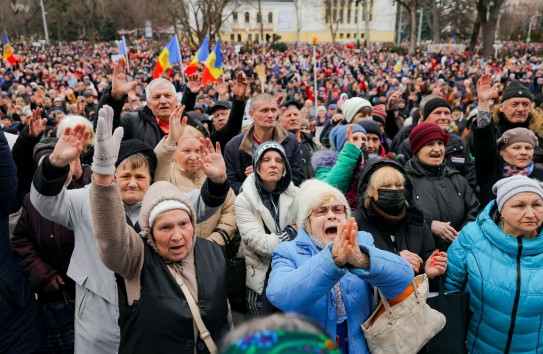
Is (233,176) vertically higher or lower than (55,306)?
higher

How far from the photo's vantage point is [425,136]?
3455 millimetres

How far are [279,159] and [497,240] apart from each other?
4.53ft

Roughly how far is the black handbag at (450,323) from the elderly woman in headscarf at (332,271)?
1.84 feet

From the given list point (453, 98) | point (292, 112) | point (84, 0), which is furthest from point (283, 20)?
point (292, 112)

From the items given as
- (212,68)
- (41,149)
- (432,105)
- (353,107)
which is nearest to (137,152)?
(41,149)

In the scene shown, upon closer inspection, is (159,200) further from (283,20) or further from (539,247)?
(283,20)

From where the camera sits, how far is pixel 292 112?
5.41 metres

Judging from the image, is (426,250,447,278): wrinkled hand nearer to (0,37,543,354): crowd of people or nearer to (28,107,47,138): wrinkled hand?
(0,37,543,354): crowd of people

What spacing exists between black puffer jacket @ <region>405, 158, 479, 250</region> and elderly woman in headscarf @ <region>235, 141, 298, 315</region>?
3.08 ft

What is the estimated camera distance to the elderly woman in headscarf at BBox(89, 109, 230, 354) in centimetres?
192

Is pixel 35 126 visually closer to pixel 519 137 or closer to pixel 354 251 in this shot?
pixel 354 251

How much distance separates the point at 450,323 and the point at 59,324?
2.20 metres

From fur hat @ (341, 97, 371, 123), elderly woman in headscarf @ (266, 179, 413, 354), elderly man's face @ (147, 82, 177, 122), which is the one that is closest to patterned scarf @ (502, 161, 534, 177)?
fur hat @ (341, 97, 371, 123)

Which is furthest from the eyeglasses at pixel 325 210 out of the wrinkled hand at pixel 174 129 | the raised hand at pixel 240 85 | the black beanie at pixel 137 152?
the raised hand at pixel 240 85
